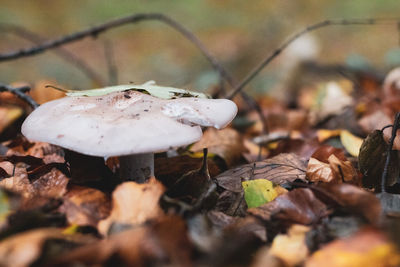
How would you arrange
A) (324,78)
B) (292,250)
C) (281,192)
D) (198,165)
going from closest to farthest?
(292,250) < (281,192) < (198,165) < (324,78)

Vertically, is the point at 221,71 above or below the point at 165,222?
above

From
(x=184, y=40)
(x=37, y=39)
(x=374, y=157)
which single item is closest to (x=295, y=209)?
(x=374, y=157)

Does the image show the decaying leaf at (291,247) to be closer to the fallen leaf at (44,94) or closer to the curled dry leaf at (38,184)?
the curled dry leaf at (38,184)

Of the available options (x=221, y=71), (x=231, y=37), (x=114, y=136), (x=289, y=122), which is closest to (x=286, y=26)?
(x=231, y=37)

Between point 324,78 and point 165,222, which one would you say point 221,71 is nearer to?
point 165,222

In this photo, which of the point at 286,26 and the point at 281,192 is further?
the point at 286,26

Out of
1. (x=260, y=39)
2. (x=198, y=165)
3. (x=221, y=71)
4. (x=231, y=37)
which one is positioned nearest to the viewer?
(x=198, y=165)

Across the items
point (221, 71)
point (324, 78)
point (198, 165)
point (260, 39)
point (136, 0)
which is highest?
point (136, 0)
